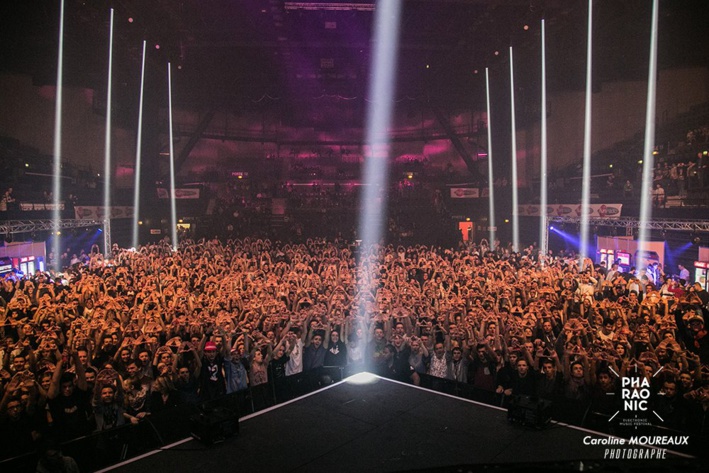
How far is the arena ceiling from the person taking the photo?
13367 mm

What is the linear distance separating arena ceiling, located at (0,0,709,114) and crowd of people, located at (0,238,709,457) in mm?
8839

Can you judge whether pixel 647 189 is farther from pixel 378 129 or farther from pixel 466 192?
pixel 378 129

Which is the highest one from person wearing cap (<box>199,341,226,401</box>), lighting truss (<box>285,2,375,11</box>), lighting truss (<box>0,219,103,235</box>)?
lighting truss (<box>285,2,375,11</box>)

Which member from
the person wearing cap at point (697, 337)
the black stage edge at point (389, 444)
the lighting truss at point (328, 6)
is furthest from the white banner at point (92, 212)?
the person wearing cap at point (697, 337)

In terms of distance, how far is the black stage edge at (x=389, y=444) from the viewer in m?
2.56

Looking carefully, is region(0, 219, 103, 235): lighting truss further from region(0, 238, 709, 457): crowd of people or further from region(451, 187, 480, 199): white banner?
region(451, 187, 480, 199): white banner

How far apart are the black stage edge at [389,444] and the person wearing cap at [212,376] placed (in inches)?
71.0

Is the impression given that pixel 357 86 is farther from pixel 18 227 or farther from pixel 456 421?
pixel 456 421

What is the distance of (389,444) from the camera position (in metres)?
2.86

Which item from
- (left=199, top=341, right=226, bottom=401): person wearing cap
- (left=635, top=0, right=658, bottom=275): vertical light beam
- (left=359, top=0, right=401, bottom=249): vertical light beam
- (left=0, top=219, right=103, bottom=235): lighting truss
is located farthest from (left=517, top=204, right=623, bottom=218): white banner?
(left=0, top=219, right=103, bottom=235): lighting truss

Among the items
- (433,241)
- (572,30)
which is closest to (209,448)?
(572,30)

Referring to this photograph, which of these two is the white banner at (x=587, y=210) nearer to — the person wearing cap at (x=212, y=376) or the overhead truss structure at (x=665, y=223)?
the overhead truss structure at (x=665, y=223)

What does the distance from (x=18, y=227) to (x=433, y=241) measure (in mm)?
16145

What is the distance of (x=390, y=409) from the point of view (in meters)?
3.39
